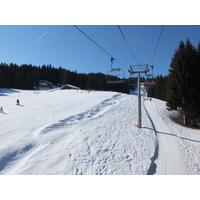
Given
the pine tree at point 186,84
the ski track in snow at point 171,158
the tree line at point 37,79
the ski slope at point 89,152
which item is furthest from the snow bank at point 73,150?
the tree line at point 37,79

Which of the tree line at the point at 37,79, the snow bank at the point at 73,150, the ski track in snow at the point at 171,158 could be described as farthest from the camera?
the tree line at the point at 37,79

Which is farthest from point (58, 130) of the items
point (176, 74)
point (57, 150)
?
Result: point (176, 74)

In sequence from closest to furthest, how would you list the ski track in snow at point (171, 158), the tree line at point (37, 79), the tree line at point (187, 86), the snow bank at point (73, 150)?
the snow bank at point (73, 150) < the ski track in snow at point (171, 158) < the tree line at point (187, 86) < the tree line at point (37, 79)

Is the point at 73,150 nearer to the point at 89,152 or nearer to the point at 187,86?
the point at 89,152

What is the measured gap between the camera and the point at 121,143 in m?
7.17

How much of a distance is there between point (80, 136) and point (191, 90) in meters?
14.4

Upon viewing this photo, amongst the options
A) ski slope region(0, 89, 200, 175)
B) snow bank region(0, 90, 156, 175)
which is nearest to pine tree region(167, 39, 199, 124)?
ski slope region(0, 89, 200, 175)

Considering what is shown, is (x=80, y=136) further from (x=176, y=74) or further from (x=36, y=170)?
(x=176, y=74)

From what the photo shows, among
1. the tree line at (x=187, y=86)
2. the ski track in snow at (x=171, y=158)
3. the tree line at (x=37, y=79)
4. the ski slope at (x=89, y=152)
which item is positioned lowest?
the ski track in snow at (x=171, y=158)

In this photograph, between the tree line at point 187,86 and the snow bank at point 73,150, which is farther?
the tree line at point 187,86

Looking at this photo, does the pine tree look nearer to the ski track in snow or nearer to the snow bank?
the ski track in snow

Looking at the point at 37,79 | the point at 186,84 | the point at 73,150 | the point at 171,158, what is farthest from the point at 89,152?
the point at 37,79

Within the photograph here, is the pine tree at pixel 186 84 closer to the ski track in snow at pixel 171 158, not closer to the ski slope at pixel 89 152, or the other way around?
the ski slope at pixel 89 152

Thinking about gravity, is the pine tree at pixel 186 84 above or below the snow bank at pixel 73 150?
above
